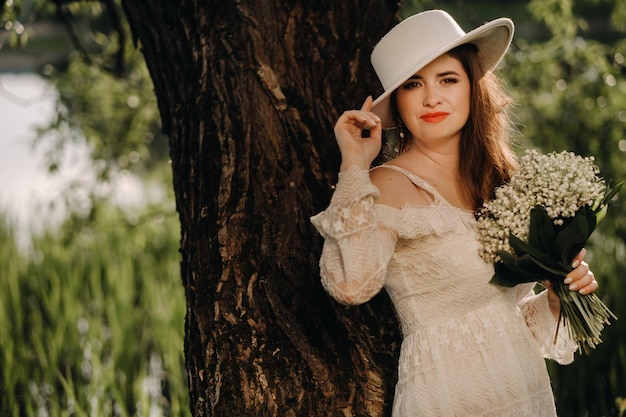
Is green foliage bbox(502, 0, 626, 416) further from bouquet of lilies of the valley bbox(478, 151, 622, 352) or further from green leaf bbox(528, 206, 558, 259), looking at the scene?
green leaf bbox(528, 206, 558, 259)

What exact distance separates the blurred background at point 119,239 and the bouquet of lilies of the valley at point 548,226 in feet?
4.47

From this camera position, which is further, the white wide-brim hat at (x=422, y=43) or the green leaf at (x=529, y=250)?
the white wide-brim hat at (x=422, y=43)

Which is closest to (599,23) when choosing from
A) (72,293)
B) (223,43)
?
(72,293)

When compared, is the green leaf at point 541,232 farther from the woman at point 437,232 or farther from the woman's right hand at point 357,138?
the woman's right hand at point 357,138

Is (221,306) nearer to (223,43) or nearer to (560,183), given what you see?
(223,43)

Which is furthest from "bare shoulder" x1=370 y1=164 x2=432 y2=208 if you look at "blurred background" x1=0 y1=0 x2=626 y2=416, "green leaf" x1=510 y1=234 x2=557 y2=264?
"blurred background" x1=0 y1=0 x2=626 y2=416

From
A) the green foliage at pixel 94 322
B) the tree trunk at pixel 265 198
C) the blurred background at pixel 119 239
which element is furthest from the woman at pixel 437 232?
the green foliage at pixel 94 322

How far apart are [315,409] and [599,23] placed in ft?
67.2

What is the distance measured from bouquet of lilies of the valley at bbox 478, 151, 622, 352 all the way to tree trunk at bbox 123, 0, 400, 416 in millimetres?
444

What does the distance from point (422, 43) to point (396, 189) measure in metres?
0.38

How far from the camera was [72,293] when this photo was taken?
4.72 meters

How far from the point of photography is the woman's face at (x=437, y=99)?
7.42 feet

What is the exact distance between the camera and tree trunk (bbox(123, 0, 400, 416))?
2406 millimetres

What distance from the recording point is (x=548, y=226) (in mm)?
2131
